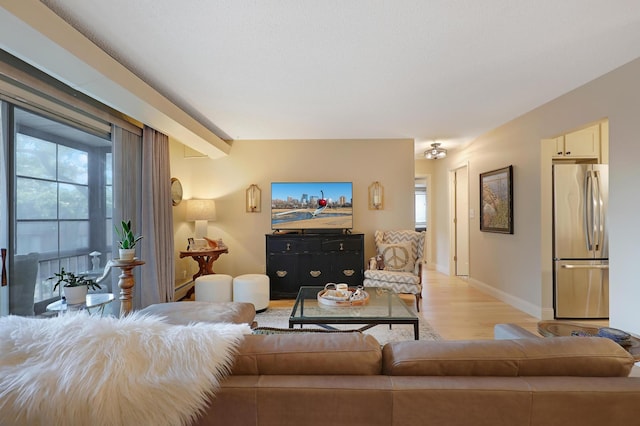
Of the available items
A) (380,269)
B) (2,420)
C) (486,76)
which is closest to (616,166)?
(486,76)

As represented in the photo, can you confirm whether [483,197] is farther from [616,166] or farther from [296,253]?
[296,253]

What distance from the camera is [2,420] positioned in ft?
2.50

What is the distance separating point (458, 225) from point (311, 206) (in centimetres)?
307

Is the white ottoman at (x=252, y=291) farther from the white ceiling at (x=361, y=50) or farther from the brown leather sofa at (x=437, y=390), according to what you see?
the brown leather sofa at (x=437, y=390)

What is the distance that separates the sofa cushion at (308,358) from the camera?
0.94 m

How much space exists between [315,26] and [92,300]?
2.56 m

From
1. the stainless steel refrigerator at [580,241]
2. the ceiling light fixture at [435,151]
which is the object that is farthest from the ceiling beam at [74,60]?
the stainless steel refrigerator at [580,241]

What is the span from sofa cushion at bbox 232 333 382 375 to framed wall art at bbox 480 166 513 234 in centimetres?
372

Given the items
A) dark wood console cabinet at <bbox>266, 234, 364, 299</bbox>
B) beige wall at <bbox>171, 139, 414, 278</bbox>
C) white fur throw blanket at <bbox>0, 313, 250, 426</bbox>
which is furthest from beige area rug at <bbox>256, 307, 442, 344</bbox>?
white fur throw blanket at <bbox>0, 313, 250, 426</bbox>

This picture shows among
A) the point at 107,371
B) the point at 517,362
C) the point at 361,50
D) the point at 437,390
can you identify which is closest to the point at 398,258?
the point at 361,50

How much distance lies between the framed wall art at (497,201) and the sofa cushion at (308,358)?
146 inches

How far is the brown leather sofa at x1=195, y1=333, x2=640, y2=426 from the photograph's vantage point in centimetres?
83

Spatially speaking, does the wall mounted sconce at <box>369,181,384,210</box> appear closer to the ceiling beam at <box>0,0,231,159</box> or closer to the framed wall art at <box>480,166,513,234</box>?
the framed wall art at <box>480,166,513,234</box>

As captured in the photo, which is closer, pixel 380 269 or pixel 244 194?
pixel 380 269
